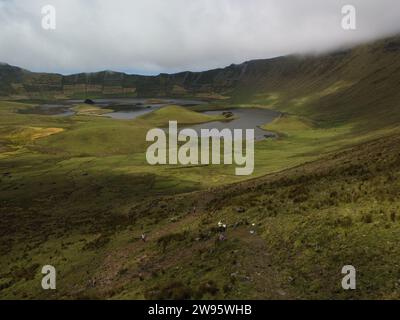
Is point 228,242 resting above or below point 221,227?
below

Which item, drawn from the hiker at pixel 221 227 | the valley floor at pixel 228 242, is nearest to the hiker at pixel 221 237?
the valley floor at pixel 228 242

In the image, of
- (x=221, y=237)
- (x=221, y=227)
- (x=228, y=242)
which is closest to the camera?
(x=228, y=242)

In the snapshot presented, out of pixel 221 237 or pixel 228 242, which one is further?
pixel 221 237

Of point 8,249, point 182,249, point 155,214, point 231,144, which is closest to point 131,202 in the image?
point 155,214

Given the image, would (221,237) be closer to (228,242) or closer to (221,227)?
(228,242)

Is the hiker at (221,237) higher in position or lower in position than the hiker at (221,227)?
lower

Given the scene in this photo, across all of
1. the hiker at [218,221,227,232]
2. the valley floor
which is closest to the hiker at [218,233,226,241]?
the valley floor

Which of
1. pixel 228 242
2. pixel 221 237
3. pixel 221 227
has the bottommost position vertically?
pixel 228 242

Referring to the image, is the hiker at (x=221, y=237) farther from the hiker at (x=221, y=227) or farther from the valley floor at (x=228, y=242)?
the hiker at (x=221, y=227)

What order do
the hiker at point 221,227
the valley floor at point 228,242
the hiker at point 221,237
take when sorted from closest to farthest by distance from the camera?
the valley floor at point 228,242, the hiker at point 221,237, the hiker at point 221,227

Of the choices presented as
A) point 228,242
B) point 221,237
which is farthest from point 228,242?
point 221,237

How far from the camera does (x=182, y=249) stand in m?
30.1
